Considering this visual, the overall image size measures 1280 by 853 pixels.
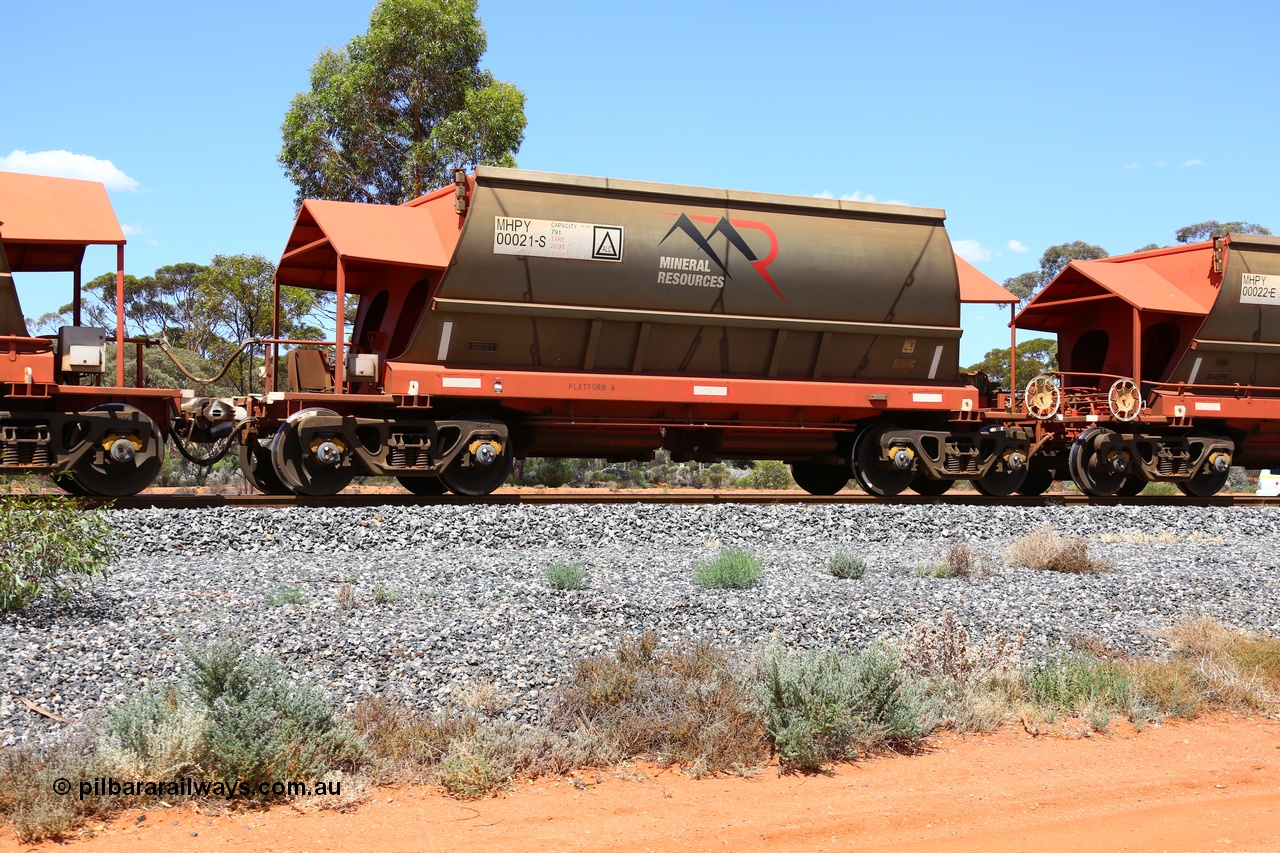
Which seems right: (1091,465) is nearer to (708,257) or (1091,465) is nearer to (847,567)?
(708,257)

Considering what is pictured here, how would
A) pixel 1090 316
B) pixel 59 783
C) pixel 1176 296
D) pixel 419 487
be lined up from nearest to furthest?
pixel 59 783 → pixel 419 487 → pixel 1176 296 → pixel 1090 316

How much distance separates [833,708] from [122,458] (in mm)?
8475

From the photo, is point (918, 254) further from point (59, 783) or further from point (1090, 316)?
point (59, 783)

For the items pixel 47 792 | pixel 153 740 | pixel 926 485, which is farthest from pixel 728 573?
pixel 926 485

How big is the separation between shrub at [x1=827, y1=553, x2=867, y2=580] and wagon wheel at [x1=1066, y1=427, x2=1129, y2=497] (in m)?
8.25

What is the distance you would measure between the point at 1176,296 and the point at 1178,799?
1380 centimetres

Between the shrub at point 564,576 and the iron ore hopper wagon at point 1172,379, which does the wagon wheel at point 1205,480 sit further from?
the shrub at point 564,576

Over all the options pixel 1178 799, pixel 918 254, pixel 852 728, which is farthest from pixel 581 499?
pixel 1178 799

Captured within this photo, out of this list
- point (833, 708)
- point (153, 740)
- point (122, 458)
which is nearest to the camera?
point (153, 740)

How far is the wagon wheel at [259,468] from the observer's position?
1348 centimetres

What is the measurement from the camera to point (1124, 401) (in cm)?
1596

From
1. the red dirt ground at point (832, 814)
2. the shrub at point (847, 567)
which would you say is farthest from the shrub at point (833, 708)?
the shrub at point (847, 567)

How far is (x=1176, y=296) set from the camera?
17.2 metres

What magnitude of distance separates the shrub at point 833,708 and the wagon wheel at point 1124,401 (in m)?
11.3
